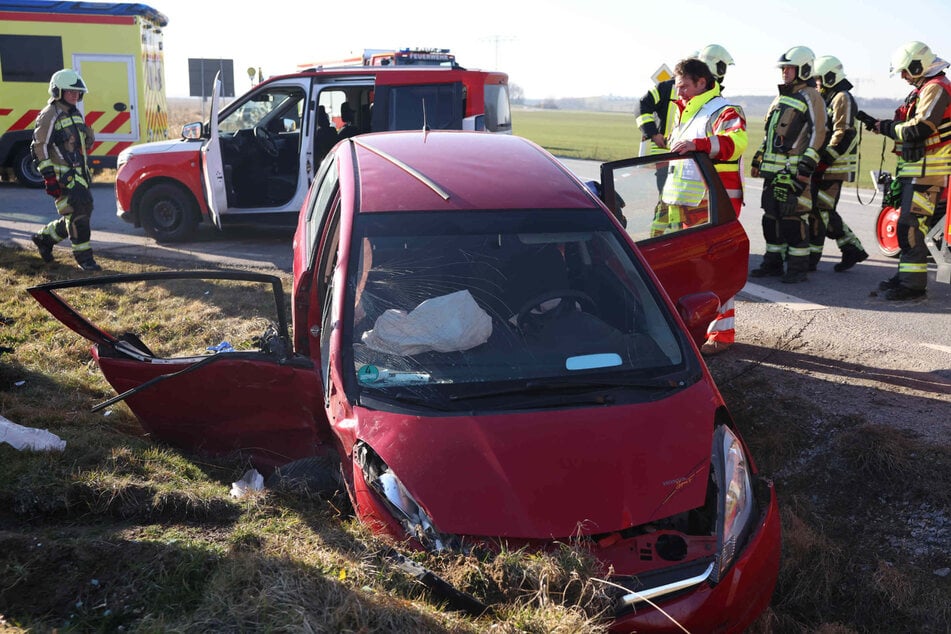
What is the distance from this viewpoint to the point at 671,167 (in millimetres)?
5793

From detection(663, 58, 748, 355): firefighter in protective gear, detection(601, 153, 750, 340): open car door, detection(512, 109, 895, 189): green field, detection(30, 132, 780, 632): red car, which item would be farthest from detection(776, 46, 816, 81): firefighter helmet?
detection(512, 109, 895, 189): green field

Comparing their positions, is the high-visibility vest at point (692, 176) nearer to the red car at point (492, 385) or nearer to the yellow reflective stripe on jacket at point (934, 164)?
the red car at point (492, 385)

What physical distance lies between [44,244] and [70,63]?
8262 millimetres

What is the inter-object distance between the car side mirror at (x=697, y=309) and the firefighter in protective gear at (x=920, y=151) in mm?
4137

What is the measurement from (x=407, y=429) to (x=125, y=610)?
42.5 inches

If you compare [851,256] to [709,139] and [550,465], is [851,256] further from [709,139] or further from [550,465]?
[550,465]

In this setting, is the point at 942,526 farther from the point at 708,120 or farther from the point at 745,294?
the point at 745,294

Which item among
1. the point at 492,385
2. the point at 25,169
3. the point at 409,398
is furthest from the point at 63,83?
the point at 25,169

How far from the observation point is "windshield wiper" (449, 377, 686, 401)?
3.29m

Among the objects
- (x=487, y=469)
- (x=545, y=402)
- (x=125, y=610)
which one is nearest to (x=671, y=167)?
(x=545, y=402)

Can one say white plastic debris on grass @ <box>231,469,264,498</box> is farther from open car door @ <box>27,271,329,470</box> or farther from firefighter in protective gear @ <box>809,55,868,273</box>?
firefighter in protective gear @ <box>809,55,868,273</box>

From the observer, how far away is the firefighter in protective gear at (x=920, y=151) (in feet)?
23.4

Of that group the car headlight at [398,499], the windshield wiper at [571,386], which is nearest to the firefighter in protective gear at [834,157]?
the windshield wiper at [571,386]

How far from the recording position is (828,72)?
856 centimetres
